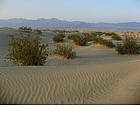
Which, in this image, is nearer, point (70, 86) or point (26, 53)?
point (70, 86)

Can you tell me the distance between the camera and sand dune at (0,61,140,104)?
5402mm

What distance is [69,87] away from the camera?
5.88 meters

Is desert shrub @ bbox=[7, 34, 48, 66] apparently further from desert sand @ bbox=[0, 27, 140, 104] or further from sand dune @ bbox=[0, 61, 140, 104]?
sand dune @ bbox=[0, 61, 140, 104]

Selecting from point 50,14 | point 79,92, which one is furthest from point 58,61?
point 79,92

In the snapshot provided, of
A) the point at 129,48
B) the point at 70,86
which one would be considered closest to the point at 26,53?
the point at 70,86

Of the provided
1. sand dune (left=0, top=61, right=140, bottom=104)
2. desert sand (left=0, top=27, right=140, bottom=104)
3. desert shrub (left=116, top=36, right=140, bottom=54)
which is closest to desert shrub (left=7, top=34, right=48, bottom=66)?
desert sand (left=0, top=27, right=140, bottom=104)

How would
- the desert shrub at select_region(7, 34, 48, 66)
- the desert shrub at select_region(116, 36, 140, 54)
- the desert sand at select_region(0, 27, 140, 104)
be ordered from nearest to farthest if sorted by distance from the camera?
the desert sand at select_region(0, 27, 140, 104) → the desert shrub at select_region(7, 34, 48, 66) → the desert shrub at select_region(116, 36, 140, 54)

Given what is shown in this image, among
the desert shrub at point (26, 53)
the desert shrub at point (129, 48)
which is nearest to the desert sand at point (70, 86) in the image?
the desert shrub at point (26, 53)

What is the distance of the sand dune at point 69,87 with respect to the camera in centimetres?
540

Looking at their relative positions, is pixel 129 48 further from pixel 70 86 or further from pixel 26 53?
pixel 70 86
